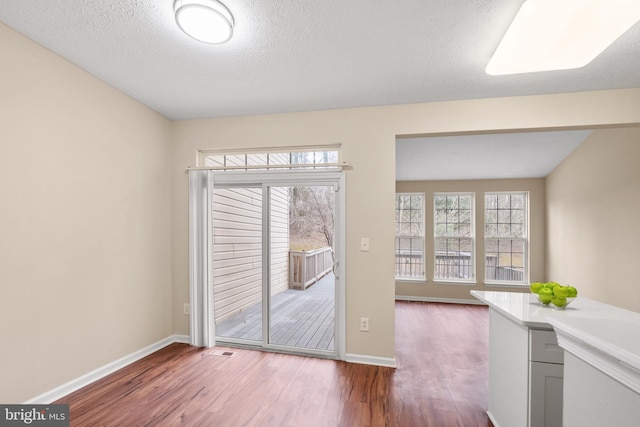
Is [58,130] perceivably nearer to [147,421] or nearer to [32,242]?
[32,242]

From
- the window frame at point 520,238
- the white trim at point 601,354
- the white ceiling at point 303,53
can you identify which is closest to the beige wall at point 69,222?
the white ceiling at point 303,53

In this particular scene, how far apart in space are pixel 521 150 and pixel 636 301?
2265 millimetres

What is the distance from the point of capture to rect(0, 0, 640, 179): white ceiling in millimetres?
1694

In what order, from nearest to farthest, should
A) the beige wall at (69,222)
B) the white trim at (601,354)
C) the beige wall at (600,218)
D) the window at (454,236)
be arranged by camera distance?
the white trim at (601,354) → the beige wall at (69,222) → the beige wall at (600,218) → the window at (454,236)

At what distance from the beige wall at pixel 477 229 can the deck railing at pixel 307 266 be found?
2.83 meters

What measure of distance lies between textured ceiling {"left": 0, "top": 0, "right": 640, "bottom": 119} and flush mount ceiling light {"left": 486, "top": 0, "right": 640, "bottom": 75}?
0.34ft

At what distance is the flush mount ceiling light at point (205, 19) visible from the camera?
1594mm

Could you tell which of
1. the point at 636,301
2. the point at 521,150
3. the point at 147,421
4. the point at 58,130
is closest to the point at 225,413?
the point at 147,421

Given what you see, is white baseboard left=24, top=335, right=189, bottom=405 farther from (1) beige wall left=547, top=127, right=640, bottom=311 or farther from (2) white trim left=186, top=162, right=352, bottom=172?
(1) beige wall left=547, top=127, right=640, bottom=311

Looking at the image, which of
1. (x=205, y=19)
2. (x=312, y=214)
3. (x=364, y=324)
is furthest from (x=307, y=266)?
(x=205, y=19)

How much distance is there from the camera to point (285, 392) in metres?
2.35

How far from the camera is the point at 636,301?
3.24 metres

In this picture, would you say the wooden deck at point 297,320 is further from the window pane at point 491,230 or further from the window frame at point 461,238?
the window pane at point 491,230

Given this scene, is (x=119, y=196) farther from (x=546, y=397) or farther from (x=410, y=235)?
(x=410, y=235)
